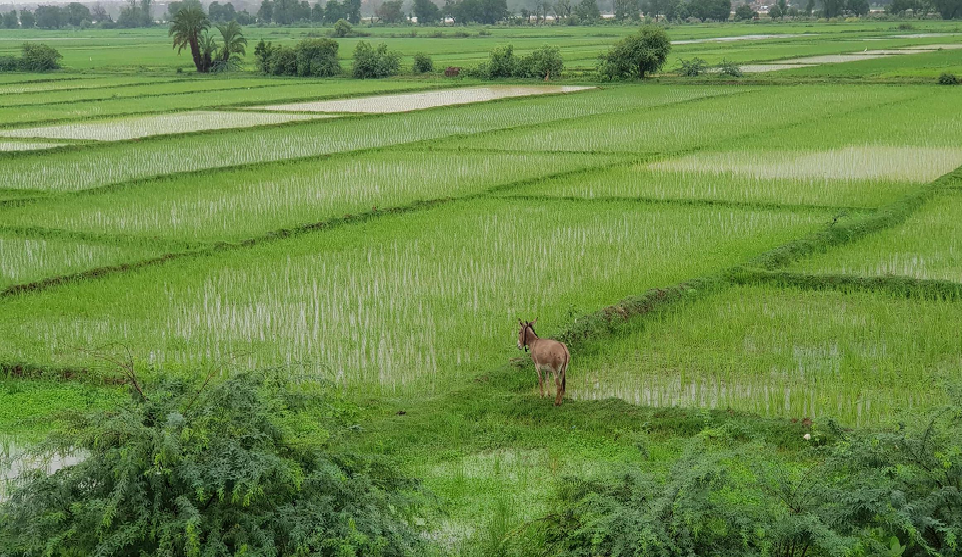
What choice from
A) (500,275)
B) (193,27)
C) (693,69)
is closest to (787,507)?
(500,275)

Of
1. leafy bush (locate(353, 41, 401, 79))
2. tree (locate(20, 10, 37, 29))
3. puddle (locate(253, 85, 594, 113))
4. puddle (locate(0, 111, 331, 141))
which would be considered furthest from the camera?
tree (locate(20, 10, 37, 29))

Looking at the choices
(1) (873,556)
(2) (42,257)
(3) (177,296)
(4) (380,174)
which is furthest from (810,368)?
(4) (380,174)

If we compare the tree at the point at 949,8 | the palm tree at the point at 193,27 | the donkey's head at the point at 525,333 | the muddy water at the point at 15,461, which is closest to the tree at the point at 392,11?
the tree at the point at 949,8

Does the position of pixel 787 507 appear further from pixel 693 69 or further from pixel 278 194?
pixel 693 69

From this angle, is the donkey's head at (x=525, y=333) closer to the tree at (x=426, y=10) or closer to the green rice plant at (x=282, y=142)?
the green rice plant at (x=282, y=142)

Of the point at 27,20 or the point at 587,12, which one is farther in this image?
the point at 27,20

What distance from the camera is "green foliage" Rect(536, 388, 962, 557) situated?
382 centimetres

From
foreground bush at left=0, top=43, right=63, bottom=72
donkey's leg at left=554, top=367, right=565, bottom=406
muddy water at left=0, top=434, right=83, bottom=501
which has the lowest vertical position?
muddy water at left=0, top=434, right=83, bottom=501

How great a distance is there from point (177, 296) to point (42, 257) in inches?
92.4

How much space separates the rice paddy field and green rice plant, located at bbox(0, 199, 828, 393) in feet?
0.14

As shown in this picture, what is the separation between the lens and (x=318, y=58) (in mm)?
38688

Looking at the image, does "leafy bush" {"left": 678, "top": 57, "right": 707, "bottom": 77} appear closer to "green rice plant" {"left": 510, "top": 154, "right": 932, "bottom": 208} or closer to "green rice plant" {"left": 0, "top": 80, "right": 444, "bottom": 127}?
"green rice plant" {"left": 0, "top": 80, "right": 444, "bottom": 127}

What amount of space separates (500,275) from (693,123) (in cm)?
1305

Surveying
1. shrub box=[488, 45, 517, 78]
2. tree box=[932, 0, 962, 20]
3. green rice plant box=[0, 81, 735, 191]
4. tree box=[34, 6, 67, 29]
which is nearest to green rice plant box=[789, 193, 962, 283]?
green rice plant box=[0, 81, 735, 191]
